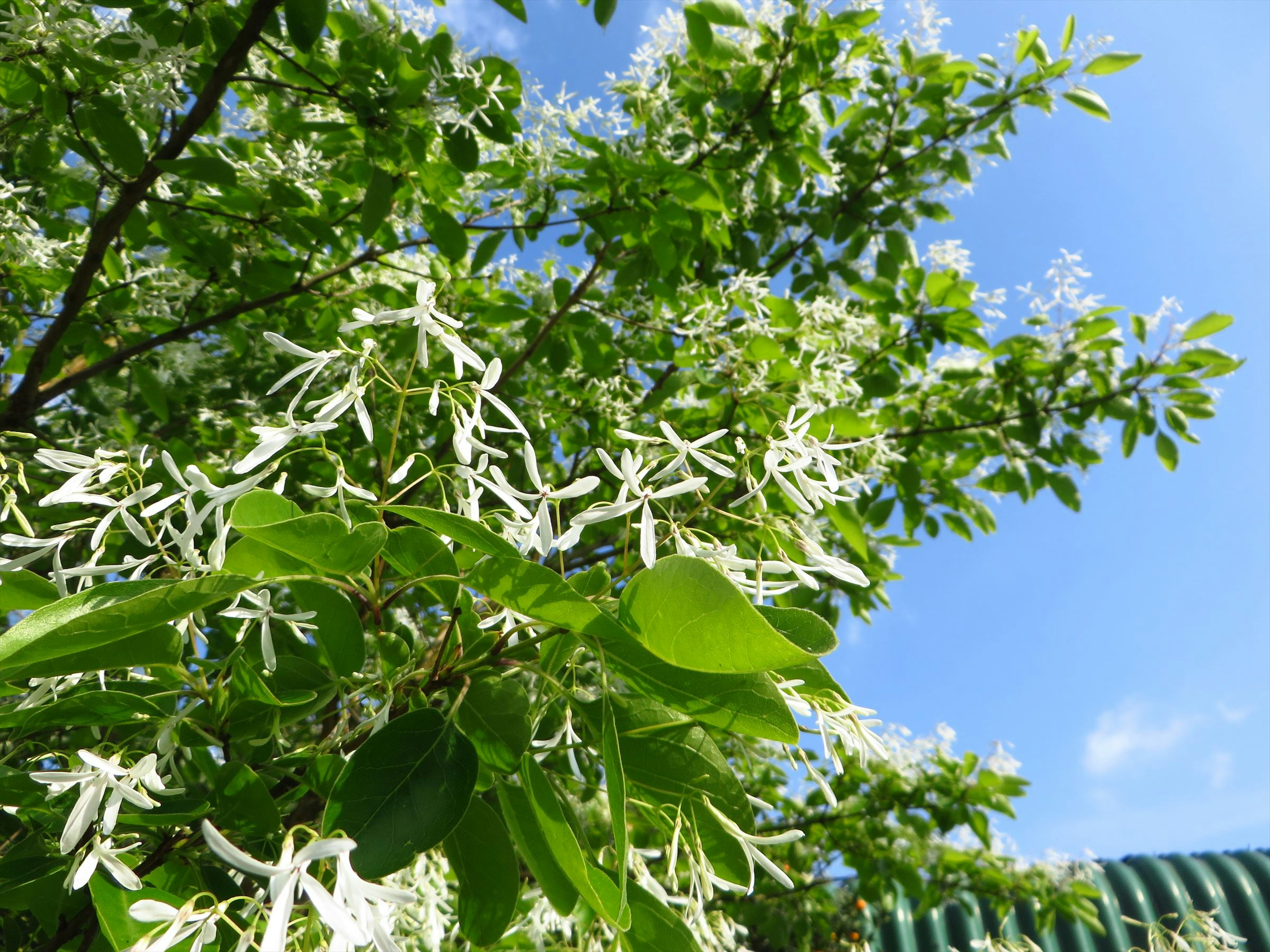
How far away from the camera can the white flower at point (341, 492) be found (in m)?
0.66

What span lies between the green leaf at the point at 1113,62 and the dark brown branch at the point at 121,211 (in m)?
2.22

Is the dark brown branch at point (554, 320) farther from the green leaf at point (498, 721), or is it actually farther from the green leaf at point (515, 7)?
the green leaf at point (498, 721)

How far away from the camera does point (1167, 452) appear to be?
8.73ft

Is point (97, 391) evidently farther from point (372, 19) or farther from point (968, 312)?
point (968, 312)

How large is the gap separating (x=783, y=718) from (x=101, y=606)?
1.47 feet

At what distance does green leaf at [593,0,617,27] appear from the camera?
1.56 metres

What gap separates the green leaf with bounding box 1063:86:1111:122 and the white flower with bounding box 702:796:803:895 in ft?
8.41

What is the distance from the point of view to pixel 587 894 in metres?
0.57

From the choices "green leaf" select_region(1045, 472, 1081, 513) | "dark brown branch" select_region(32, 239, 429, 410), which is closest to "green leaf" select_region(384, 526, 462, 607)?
"dark brown branch" select_region(32, 239, 429, 410)

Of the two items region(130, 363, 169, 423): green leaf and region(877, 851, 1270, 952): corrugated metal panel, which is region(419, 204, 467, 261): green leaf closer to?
region(130, 363, 169, 423): green leaf

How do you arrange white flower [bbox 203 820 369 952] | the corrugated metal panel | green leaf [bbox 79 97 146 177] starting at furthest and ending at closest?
the corrugated metal panel, green leaf [bbox 79 97 146 177], white flower [bbox 203 820 369 952]

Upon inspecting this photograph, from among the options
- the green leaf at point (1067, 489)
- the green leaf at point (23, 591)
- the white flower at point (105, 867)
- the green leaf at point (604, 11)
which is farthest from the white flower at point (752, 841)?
the green leaf at point (1067, 489)

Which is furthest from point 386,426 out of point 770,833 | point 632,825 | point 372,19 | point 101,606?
point 770,833

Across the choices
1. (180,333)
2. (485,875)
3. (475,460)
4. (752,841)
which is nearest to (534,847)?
(485,875)
